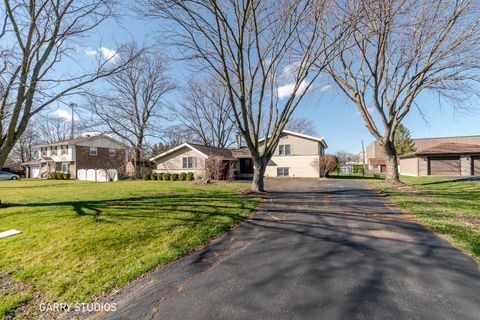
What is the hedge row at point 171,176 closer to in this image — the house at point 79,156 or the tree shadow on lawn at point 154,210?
the house at point 79,156

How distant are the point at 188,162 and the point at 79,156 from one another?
17.9 m

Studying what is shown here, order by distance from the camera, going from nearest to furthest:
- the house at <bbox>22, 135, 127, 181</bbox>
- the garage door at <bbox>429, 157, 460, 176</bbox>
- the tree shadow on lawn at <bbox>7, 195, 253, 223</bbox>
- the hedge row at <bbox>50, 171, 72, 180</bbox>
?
the tree shadow on lawn at <bbox>7, 195, 253, 223</bbox>
the garage door at <bbox>429, 157, 460, 176</bbox>
the hedge row at <bbox>50, 171, 72, 180</bbox>
the house at <bbox>22, 135, 127, 181</bbox>

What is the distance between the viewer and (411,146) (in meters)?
38.1

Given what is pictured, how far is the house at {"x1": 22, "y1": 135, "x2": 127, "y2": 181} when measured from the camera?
2895 centimetres

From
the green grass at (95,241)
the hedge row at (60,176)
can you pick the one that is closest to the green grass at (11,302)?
the green grass at (95,241)

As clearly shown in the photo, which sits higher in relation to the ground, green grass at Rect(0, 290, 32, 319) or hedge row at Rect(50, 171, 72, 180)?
hedge row at Rect(50, 171, 72, 180)

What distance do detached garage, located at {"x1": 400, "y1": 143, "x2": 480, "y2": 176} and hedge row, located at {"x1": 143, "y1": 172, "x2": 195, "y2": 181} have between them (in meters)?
25.0

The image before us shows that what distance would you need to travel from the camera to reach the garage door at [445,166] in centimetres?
2358

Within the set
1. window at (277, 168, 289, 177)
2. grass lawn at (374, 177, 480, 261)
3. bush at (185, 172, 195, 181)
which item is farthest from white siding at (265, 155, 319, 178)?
grass lawn at (374, 177, 480, 261)

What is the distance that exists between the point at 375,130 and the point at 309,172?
385 inches

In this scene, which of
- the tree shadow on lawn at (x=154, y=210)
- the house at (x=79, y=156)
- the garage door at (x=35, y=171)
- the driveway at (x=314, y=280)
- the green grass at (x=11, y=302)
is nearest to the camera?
the driveway at (x=314, y=280)

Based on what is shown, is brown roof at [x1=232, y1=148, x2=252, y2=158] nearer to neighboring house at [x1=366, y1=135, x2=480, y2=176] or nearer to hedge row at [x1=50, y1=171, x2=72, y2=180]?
neighboring house at [x1=366, y1=135, x2=480, y2=176]

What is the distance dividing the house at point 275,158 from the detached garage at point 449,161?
11.7 meters

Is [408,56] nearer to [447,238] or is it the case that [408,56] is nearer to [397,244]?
[447,238]
